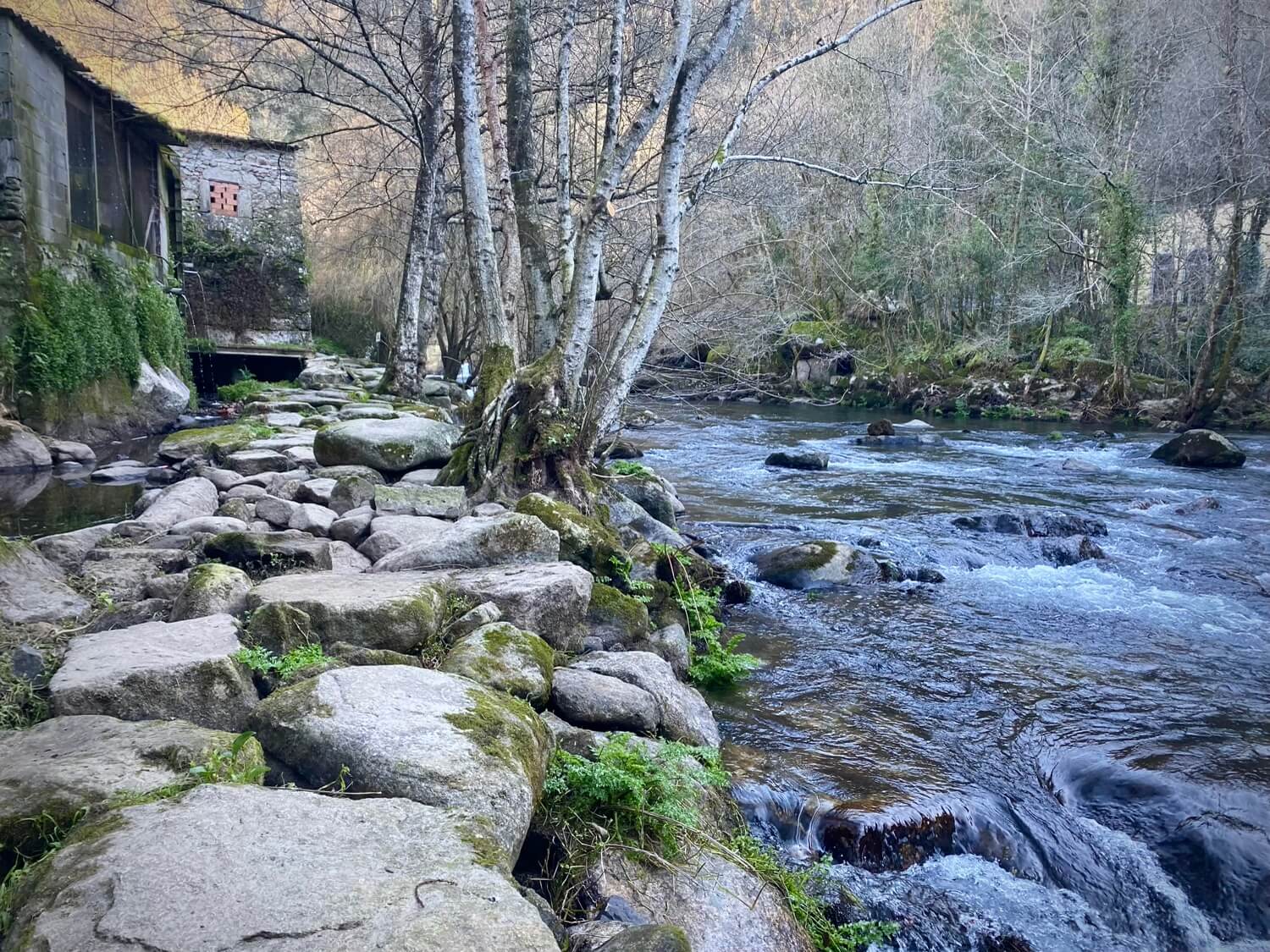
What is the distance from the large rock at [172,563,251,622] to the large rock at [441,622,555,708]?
88 cm

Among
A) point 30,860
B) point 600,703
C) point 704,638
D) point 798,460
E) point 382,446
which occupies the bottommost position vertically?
point 704,638

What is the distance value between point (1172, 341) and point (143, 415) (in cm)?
2048

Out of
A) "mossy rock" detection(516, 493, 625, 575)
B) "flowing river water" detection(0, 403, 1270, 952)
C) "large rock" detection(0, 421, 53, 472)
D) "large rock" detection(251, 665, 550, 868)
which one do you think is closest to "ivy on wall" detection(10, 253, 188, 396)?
"large rock" detection(0, 421, 53, 472)

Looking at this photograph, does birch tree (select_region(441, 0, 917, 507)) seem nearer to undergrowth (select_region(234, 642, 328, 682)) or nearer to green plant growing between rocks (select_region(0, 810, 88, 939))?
undergrowth (select_region(234, 642, 328, 682))

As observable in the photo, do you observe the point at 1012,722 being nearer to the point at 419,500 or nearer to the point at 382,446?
the point at 419,500

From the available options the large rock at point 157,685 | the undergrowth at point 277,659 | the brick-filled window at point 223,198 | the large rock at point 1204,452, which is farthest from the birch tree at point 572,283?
the brick-filled window at point 223,198

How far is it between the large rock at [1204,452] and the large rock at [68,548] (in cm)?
1411

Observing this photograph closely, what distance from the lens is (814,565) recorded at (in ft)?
23.6

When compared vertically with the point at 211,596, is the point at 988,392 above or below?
above

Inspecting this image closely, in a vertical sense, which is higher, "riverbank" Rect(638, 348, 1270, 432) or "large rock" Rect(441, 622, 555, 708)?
"riverbank" Rect(638, 348, 1270, 432)

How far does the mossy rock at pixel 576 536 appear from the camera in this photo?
5277 mm

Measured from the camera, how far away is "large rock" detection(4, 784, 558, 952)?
1660 millimetres

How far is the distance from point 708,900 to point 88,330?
32.8 feet

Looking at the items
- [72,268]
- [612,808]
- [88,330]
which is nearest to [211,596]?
[612,808]
